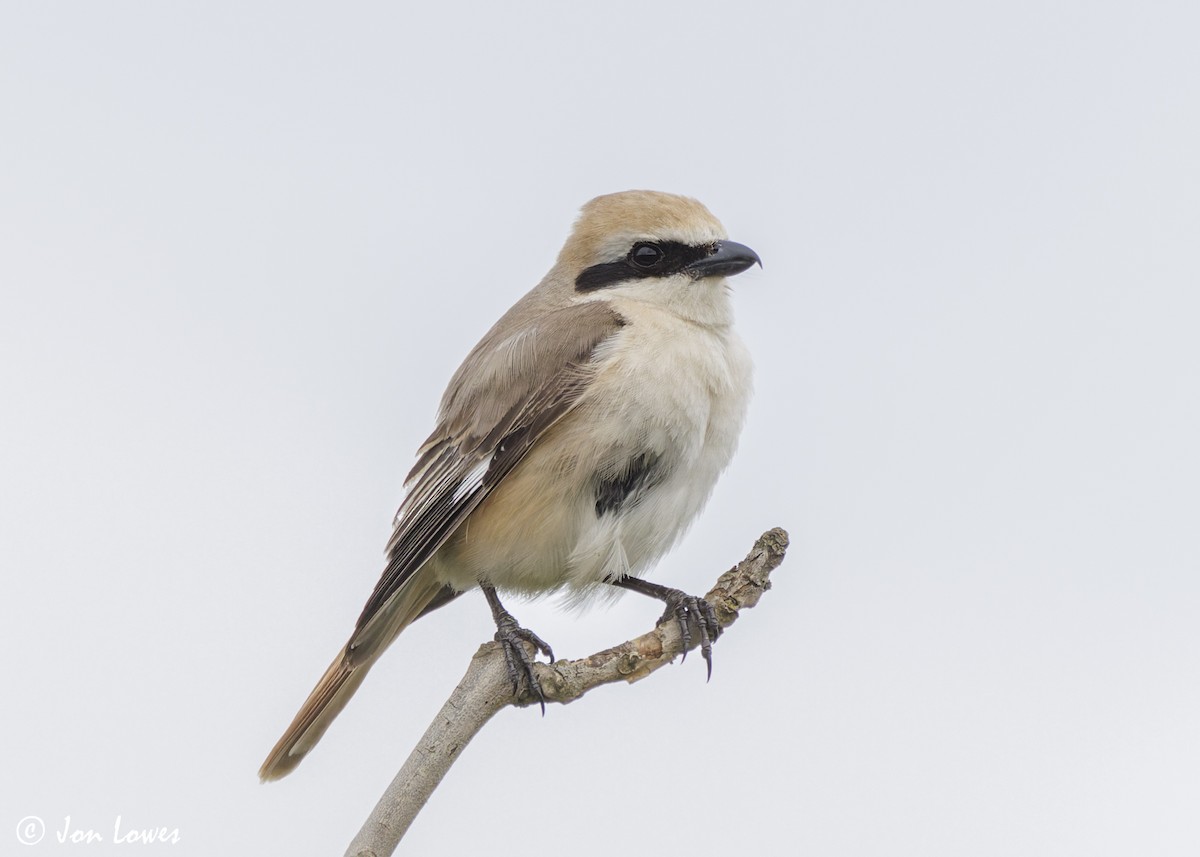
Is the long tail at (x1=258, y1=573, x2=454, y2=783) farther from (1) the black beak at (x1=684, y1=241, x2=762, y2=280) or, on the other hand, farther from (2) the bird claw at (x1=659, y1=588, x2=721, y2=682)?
(1) the black beak at (x1=684, y1=241, x2=762, y2=280)

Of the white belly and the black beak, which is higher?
the black beak

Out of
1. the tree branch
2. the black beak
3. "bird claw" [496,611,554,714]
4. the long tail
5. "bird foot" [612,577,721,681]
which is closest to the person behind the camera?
the tree branch

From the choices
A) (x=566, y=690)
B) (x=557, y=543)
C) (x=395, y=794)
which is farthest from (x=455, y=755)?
(x=557, y=543)

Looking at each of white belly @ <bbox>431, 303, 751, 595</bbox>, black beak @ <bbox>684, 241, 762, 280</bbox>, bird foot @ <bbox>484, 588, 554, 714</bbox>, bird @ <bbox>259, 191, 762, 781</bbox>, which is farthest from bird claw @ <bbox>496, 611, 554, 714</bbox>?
black beak @ <bbox>684, 241, 762, 280</bbox>

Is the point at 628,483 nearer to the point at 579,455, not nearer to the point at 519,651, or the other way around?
the point at 579,455

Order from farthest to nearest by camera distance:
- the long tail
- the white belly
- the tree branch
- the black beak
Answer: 1. the black beak
2. the long tail
3. the white belly
4. the tree branch

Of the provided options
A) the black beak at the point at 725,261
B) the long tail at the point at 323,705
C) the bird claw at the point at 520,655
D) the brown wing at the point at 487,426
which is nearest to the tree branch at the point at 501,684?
the bird claw at the point at 520,655

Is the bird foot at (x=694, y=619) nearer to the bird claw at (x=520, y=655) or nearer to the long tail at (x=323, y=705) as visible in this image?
the bird claw at (x=520, y=655)

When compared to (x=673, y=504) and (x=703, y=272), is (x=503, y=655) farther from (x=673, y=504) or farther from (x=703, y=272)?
(x=703, y=272)
